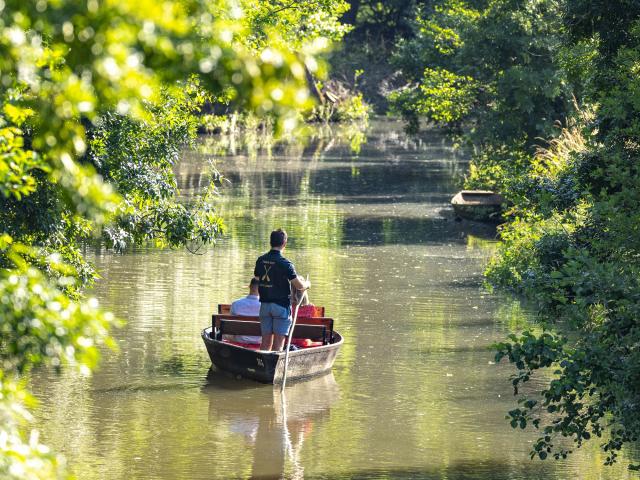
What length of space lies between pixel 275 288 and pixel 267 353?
2.92ft

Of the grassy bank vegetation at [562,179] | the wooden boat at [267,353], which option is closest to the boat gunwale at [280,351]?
the wooden boat at [267,353]

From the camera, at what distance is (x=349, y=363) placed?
19.5 meters

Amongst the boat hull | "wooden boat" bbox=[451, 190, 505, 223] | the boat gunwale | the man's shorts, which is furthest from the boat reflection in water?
"wooden boat" bbox=[451, 190, 505, 223]

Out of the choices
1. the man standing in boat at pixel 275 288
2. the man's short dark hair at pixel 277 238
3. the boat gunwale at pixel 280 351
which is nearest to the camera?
the man's short dark hair at pixel 277 238

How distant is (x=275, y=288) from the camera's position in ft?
55.0

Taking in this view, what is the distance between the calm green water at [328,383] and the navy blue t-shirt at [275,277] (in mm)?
1322

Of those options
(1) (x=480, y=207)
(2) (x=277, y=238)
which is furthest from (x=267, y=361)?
(1) (x=480, y=207)

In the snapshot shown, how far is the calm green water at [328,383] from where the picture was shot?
1420 centimetres

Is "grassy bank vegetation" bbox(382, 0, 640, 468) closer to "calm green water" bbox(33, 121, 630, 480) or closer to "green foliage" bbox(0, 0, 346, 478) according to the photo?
"calm green water" bbox(33, 121, 630, 480)

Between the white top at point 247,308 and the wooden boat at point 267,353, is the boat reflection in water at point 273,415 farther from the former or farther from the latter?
the white top at point 247,308

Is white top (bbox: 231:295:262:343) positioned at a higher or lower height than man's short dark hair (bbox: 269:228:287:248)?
lower

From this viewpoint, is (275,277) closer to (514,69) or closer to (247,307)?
(247,307)

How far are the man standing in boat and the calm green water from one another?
903 millimetres

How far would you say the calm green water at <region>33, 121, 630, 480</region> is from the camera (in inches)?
559
